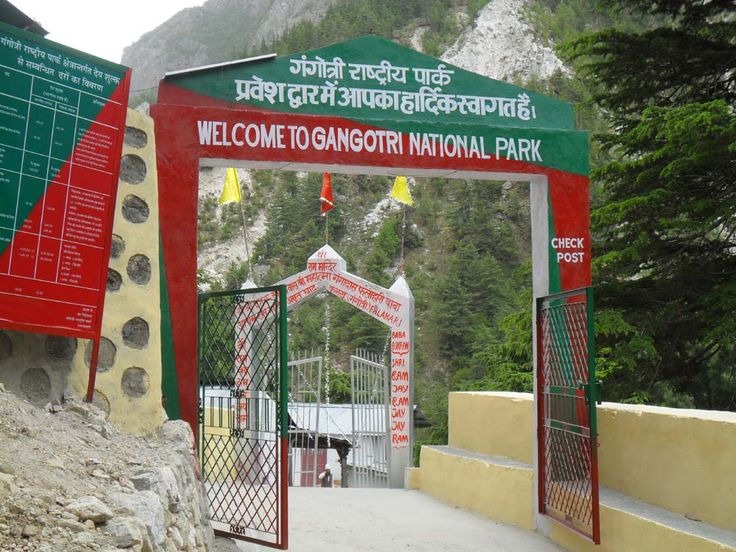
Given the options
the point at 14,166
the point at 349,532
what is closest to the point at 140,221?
the point at 14,166

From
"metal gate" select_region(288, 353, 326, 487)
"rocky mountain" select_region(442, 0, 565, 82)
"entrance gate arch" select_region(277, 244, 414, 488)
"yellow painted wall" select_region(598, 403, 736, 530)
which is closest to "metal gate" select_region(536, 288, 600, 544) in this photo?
"yellow painted wall" select_region(598, 403, 736, 530)

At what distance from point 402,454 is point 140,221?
689 centimetres

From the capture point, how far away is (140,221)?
531 centimetres

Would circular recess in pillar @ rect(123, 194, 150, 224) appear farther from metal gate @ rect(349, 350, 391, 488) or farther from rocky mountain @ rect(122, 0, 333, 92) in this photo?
rocky mountain @ rect(122, 0, 333, 92)

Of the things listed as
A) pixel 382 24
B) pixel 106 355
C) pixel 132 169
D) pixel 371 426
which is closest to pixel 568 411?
pixel 106 355

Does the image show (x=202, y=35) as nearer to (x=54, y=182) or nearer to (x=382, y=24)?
(x=382, y=24)

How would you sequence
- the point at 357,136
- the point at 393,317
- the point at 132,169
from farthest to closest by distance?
the point at 393,317 < the point at 357,136 < the point at 132,169

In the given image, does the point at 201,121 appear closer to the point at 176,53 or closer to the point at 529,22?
the point at 529,22

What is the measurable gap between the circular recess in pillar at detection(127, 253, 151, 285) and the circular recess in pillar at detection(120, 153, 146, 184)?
50cm

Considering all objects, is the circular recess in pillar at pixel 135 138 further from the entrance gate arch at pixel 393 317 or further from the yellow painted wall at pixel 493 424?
the entrance gate arch at pixel 393 317

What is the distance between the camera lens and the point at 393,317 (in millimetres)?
11766

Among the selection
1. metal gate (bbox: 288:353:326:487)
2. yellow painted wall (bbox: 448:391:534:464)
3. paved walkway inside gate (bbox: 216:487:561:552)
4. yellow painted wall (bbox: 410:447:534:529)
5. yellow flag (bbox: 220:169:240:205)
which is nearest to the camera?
paved walkway inside gate (bbox: 216:487:561:552)

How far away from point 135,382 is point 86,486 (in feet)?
6.49

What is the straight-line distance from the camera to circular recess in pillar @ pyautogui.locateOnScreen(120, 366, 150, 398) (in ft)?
16.2
